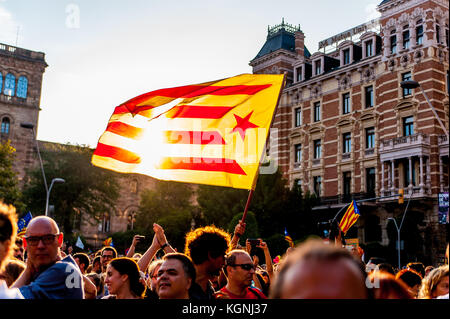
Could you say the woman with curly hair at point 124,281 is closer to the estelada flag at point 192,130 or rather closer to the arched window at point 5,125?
the estelada flag at point 192,130

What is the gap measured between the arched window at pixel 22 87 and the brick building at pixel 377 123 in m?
24.9

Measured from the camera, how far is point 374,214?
127 ft

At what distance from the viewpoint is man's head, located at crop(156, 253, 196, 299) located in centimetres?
407

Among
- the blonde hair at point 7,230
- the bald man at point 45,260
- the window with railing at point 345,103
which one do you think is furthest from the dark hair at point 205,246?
the window with railing at point 345,103

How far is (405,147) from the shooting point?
3553 cm

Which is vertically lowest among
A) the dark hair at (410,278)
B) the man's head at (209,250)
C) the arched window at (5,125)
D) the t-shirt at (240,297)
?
the t-shirt at (240,297)

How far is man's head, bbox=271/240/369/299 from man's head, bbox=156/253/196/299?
2.63 metres

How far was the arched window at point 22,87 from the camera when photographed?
180 ft

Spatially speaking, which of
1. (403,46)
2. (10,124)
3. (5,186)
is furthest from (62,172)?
(403,46)

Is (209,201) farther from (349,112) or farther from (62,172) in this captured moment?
(62,172)

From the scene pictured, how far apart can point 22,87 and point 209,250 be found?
54.7 meters

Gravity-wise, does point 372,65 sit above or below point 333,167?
above

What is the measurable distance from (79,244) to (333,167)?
85.1 ft

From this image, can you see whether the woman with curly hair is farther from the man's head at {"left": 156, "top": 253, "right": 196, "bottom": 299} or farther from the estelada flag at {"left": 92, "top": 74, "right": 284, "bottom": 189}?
the estelada flag at {"left": 92, "top": 74, "right": 284, "bottom": 189}
